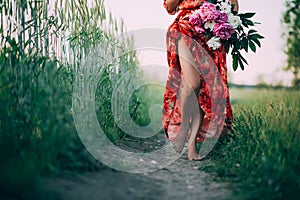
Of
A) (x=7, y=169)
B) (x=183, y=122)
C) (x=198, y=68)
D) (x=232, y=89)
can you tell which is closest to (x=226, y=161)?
(x=183, y=122)

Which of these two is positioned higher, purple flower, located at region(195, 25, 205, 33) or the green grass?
purple flower, located at region(195, 25, 205, 33)

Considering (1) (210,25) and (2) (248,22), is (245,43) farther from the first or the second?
(1) (210,25)

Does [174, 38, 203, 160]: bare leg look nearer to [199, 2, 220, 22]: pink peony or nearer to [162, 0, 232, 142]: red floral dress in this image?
[162, 0, 232, 142]: red floral dress

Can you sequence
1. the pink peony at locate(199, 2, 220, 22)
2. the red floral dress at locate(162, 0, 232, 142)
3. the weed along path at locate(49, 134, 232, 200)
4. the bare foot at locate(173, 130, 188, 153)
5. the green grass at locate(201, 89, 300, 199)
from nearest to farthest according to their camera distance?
the weed along path at locate(49, 134, 232, 200) < the green grass at locate(201, 89, 300, 199) < the pink peony at locate(199, 2, 220, 22) < the red floral dress at locate(162, 0, 232, 142) < the bare foot at locate(173, 130, 188, 153)

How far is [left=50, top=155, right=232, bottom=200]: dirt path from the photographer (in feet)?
8.44

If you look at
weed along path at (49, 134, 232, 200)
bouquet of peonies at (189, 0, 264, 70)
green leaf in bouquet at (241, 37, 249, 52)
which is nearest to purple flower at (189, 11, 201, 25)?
bouquet of peonies at (189, 0, 264, 70)

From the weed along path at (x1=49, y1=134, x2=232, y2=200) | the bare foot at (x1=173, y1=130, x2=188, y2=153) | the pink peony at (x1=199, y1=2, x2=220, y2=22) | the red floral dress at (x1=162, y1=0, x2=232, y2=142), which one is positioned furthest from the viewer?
the bare foot at (x1=173, y1=130, x2=188, y2=153)

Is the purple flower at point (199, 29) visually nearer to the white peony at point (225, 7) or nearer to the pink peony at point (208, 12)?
the pink peony at point (208, 12)

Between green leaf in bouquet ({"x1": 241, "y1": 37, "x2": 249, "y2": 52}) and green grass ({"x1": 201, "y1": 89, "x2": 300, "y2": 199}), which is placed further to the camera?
green leaf in bouquet ({"x1": 241, "y1": 37, "x2": 249, "y2": 52})

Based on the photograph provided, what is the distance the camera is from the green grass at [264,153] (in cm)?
277

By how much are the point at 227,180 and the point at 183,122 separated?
0.97 metres

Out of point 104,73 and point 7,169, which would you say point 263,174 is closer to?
point 7,169

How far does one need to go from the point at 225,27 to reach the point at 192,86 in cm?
58

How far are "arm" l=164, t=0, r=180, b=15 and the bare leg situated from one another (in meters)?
0.35
